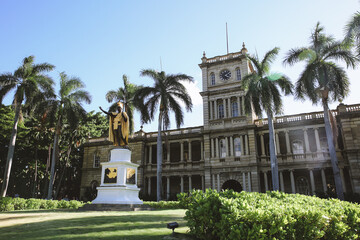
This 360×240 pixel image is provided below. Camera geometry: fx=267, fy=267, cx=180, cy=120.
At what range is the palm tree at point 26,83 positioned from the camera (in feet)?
73.8

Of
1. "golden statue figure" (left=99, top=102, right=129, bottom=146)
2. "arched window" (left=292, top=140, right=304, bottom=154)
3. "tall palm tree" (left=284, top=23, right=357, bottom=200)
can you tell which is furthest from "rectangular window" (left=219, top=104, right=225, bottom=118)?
"golden statue figure" (left=99, top=102, right=129, bottom=146)

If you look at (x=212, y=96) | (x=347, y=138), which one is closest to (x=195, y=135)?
(x=212, y=96)

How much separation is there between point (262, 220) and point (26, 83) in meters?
23.7

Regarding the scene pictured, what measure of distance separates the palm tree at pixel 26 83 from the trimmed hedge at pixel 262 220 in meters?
20.9

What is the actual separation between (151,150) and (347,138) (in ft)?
70.5

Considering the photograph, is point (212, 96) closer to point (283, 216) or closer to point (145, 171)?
point (145, 171)

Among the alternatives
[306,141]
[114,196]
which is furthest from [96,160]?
[306,141]

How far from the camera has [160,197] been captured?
23.6 m

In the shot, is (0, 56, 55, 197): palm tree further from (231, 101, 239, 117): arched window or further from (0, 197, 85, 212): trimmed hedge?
(231, 101, 239, 117): arched window

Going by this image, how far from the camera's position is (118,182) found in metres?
14.9

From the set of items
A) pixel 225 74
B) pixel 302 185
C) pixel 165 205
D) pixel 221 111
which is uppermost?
pixel 225 74

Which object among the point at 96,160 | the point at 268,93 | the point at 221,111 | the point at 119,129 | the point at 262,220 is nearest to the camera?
the point at 262,220

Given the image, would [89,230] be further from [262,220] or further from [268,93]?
[268,93]

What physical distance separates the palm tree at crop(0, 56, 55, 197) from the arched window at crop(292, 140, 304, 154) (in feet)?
83.6
